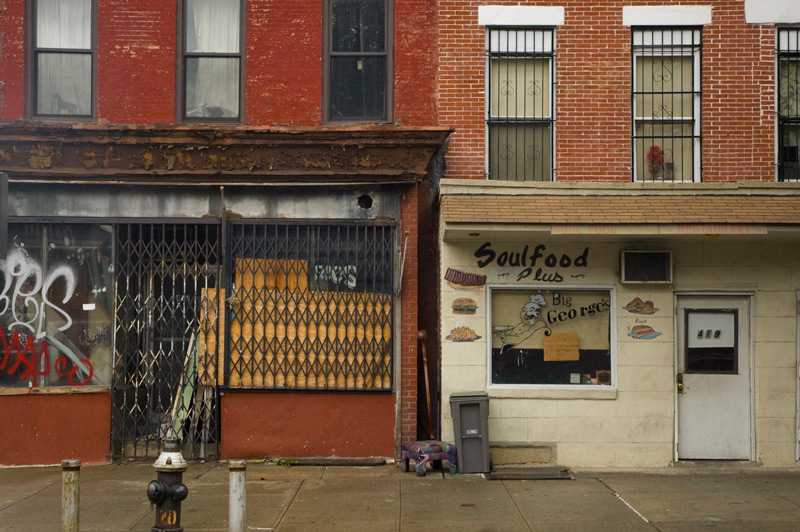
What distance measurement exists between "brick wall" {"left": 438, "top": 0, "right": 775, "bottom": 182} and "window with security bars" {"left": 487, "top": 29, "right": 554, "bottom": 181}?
0.57ft

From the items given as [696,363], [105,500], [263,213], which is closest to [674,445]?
[696,363]

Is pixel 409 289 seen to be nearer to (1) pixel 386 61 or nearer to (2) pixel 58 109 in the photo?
(1) pixel 386 61

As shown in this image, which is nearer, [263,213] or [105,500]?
[105,500]

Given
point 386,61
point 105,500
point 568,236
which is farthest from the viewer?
point 386,61

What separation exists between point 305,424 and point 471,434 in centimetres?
226

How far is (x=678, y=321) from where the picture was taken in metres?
11.8

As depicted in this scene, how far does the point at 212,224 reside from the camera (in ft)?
39.1

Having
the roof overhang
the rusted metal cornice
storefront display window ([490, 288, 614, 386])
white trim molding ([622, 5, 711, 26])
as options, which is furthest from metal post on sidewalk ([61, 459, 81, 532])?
white trim molding ([622, 5, 711, 26])

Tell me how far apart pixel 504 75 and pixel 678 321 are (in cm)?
414

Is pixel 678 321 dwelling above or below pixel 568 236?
below

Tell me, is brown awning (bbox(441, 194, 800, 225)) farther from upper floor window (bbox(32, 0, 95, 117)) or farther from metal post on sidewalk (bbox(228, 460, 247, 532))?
upper floor window (bbox(32, 0, 95, 117))

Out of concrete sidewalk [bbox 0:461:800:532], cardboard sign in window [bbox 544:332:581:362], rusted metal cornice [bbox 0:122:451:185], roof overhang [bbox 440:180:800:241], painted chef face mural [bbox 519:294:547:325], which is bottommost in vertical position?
concrete sidewalk [bbox 0:461:800:532]

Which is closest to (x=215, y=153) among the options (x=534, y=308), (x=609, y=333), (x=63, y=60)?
(x=63, y=60)

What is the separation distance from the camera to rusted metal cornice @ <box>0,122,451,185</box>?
37.8ft
